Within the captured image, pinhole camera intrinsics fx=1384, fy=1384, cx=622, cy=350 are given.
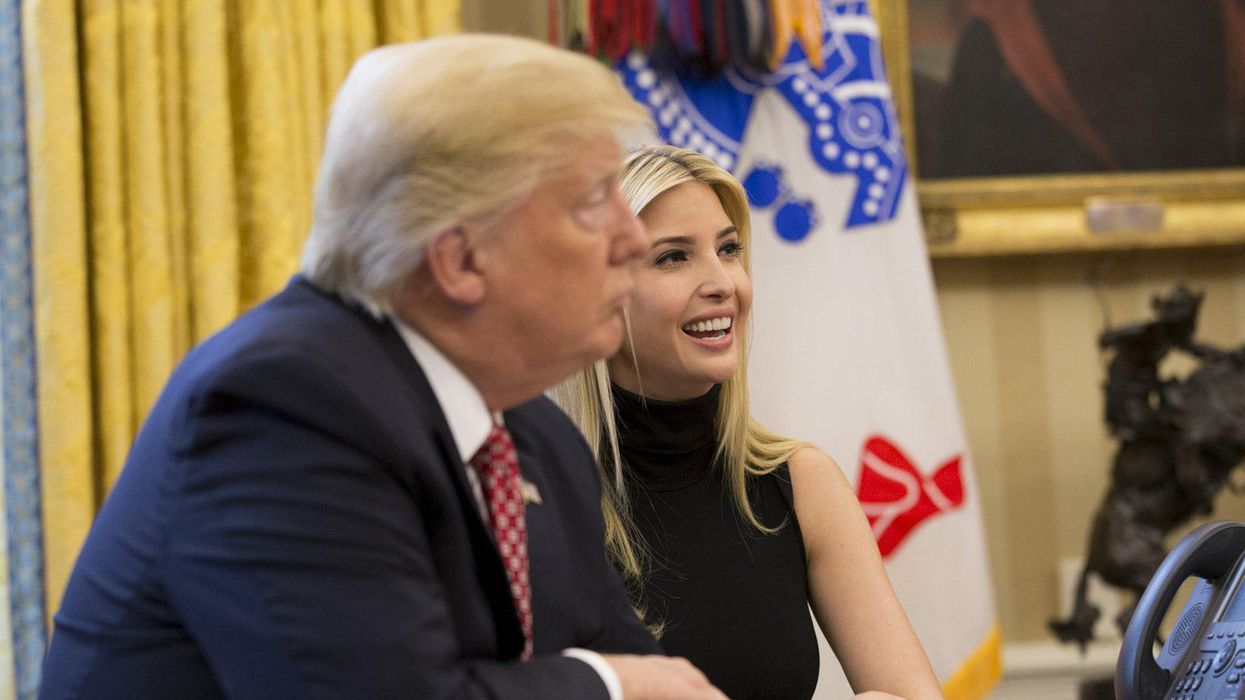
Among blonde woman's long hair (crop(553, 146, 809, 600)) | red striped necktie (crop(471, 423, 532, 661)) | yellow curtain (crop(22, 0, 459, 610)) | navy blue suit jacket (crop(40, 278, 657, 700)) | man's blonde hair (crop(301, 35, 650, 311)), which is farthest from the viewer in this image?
yellow curtain (crop(22, 0, 459, 610))

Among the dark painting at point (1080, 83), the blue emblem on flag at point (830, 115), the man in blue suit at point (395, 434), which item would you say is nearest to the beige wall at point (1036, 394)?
the dark painting at point (1080, 83)

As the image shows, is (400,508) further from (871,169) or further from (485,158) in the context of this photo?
(871,169)

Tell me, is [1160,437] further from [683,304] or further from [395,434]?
[395,434]

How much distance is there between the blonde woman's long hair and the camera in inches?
88.7

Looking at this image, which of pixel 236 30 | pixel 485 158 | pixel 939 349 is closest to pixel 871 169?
pixel 939 349

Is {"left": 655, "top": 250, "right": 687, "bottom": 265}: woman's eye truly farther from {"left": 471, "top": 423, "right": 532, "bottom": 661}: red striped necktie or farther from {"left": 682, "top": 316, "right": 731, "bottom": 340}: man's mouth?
{"left": 471, "top": 423, "right": 532, "bottom": 661}: red striped necktie

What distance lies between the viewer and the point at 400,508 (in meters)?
1.17

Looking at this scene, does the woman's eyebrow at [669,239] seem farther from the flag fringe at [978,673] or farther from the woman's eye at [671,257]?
the flag fringe at [978,673]

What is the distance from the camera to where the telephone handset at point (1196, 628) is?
50.9 inches

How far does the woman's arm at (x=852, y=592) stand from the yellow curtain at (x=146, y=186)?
160 cm

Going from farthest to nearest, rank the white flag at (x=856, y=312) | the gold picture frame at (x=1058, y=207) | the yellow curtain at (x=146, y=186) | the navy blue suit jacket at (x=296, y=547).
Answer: the gold picture frame at (x=1058, y=207)
the white flag at (x=856, y=312)
the yellow curtain at (x=146, y=186)
the navy blue suit jacket at (x=296, y=547)

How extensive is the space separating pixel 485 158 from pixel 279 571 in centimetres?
40

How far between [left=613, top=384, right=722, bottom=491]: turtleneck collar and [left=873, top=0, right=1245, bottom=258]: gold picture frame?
2.23 metres

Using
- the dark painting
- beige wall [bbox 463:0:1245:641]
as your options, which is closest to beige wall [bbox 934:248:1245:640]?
beige wall [bbox 463:0:1245:641]
